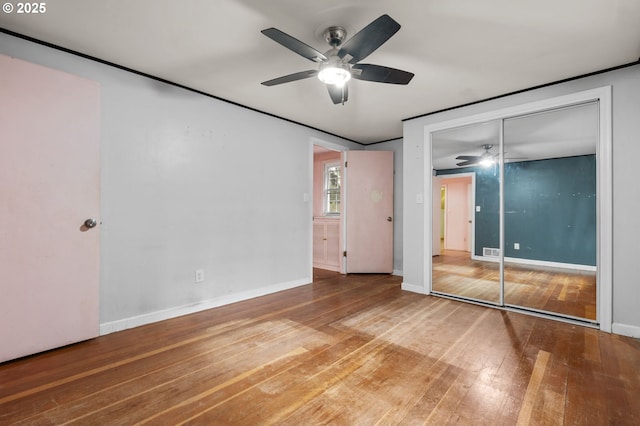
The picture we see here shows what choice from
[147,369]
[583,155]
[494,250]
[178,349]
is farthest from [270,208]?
[583,155]

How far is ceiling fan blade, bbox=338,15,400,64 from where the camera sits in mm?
1541

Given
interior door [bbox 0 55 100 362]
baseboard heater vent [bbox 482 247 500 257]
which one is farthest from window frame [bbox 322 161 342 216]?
interior door [bbox 0 55 100 362]

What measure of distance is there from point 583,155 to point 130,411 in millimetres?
4199

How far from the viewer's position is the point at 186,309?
2.95m

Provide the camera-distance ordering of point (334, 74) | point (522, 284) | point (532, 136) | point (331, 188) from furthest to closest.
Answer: point (331, 188)
point (522, 284)
point (532, 136)
point (334, 74)

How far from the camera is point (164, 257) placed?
111 inches

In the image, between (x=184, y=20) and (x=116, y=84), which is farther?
(x=116, y=84)

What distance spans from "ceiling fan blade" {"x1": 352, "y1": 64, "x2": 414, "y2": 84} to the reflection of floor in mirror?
248 centimetres

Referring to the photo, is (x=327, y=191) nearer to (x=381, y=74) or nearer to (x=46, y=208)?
(x=381, y=74)

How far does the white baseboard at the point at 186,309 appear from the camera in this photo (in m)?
2.50

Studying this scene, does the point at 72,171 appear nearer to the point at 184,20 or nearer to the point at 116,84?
the point at 116,84

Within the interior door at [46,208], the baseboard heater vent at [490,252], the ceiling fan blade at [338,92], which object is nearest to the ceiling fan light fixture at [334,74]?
the ceiling fan blade at [338,92]

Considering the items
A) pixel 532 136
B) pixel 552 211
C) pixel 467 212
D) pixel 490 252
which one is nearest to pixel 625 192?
pixel 552 211

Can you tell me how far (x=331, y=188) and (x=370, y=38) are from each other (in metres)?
4.22
